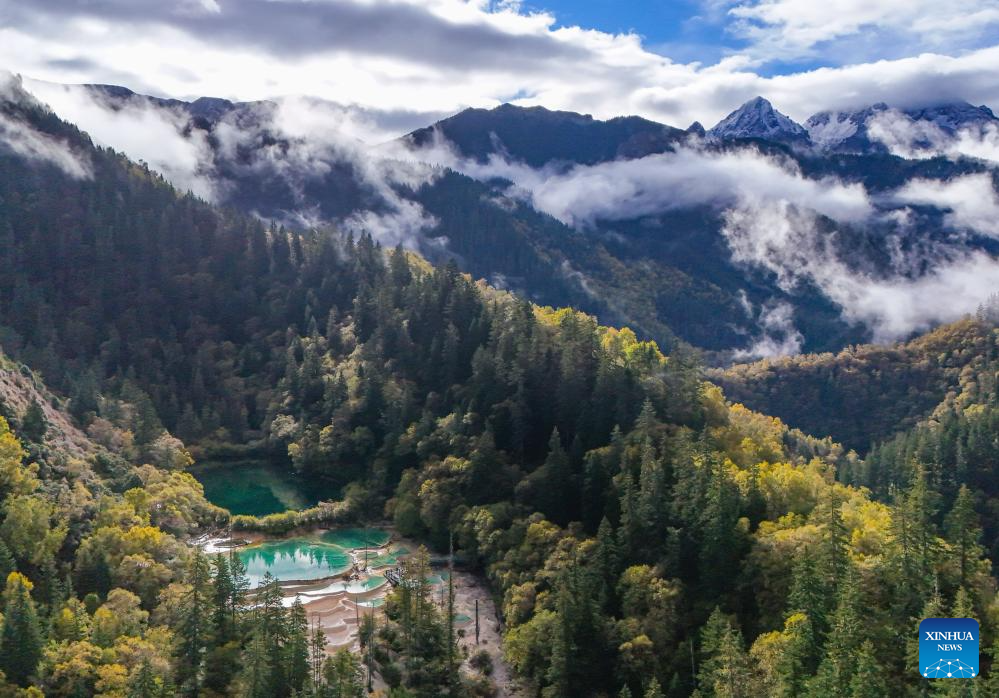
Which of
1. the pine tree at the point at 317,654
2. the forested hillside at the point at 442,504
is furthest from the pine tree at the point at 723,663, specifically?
→ the pine tree at the point at 317,654

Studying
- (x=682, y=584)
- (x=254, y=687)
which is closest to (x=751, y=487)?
(x=682, y=584)

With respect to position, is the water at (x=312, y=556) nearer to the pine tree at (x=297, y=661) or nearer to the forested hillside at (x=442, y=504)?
the forested hillside at (x=442, y=504)

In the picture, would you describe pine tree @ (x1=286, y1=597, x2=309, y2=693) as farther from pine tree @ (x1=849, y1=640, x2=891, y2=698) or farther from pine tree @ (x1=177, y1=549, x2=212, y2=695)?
pine tree @ (x1=849, y1=640, x2=891, y2=698)

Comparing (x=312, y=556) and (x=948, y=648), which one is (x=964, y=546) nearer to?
(x=948, y=648)

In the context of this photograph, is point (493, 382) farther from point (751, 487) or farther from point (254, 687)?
point (254, 687)

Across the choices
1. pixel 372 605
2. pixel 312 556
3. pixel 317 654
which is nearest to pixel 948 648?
pixel 317 654

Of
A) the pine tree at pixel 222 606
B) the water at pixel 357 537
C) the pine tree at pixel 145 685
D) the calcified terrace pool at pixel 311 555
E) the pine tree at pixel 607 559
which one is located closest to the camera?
the pine tree at pixel 145 685

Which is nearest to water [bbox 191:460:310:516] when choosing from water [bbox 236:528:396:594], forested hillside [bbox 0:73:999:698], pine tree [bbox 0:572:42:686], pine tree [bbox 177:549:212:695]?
forested hillside [bbox 0:73:999:698]
